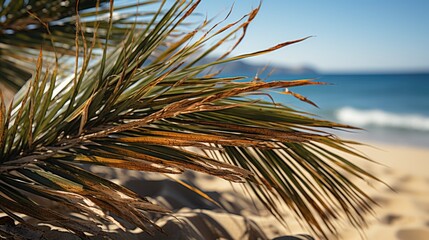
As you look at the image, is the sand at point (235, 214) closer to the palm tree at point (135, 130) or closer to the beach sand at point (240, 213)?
the beach sand at point (240, 213)

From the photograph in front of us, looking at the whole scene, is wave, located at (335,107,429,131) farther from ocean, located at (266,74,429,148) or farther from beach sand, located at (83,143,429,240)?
beach sand, located at (83,143,429,240)

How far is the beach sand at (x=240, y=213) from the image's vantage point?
5.18 ft

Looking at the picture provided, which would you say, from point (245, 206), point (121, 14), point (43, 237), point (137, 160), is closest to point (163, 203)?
point (245, 206)

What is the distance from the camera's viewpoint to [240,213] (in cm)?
207

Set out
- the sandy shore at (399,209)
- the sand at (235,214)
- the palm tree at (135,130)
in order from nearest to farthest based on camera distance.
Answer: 1. the palm tree at (135,130)
2. the sand at (235,214)
3. the sandy shore at (399,209)

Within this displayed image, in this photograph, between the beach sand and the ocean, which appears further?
the ocean

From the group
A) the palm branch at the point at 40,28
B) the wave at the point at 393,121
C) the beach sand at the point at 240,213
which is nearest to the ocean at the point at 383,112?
the wave at the point at 393,121

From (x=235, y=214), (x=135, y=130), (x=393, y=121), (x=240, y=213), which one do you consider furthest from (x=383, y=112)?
(x=135, y=130)

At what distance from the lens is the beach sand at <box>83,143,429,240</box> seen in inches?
62.1

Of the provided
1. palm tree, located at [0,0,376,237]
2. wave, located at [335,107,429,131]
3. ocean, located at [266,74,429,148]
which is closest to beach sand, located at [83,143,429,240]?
palm tree, located at [0,0,376,237]

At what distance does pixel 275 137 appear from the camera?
3.33 ft

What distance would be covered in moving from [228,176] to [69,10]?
1.72 m

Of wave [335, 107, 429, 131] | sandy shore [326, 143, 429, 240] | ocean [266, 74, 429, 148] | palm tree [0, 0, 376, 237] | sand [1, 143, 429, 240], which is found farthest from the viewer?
wave [335, 107, 429, 131]

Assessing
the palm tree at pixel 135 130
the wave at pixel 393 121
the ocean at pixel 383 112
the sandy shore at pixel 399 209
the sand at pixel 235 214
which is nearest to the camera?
the palm tree at pixel 135 130
